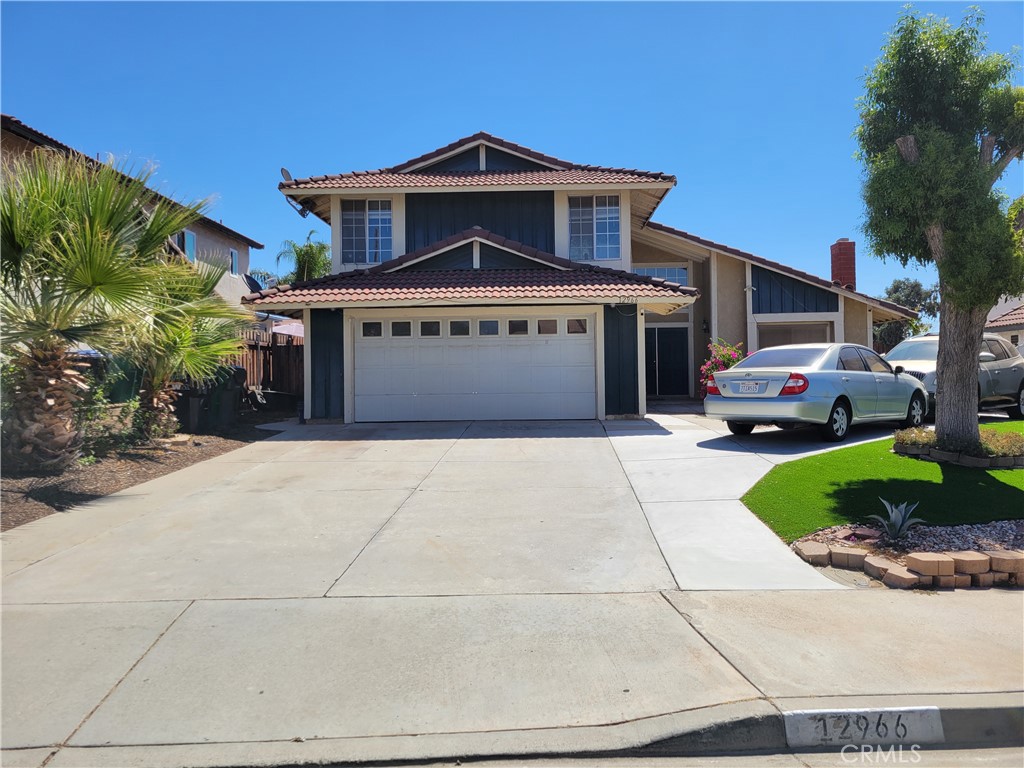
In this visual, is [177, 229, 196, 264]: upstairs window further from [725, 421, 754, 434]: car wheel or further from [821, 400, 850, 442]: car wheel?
[821, 400, 850, 442]: car wheel

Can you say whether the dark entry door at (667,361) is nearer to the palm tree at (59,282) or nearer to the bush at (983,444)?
the bush at (983,444)

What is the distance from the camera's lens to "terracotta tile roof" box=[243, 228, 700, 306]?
1370 cm

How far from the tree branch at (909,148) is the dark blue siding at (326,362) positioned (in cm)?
1075

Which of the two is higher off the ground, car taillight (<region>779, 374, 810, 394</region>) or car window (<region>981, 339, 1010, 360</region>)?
car window (<region>981, 339, 1010, 360</region>)

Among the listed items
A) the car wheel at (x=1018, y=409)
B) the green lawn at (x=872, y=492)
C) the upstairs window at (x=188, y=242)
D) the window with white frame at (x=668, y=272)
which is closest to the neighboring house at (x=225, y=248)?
the upstairs window at (x=188, y=242)

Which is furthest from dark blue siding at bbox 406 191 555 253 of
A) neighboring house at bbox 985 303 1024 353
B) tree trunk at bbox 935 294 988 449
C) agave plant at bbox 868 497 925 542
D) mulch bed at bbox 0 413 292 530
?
neighboring house at bbox 985 303 1024 353

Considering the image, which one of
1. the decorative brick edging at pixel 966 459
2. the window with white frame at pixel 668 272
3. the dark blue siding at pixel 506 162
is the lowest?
the decorative brick edging at pixel 966 459

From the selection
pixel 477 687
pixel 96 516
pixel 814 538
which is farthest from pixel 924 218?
pixel 96 516

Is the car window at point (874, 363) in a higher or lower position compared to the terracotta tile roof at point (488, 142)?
lower

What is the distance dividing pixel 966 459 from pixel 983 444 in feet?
1.15

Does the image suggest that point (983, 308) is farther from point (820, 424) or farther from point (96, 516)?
point (96, 516)

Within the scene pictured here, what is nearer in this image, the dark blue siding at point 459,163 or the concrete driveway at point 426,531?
the concrete driveway at point 426,531

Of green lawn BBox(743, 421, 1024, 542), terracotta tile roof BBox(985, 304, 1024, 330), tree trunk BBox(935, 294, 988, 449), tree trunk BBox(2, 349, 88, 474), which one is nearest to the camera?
green lawn BBox(743, 421, 1024, 542)

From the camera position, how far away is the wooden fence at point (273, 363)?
56.6 ft
